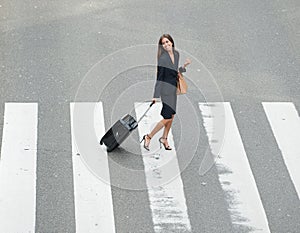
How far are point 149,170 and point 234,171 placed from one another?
128 centimetres

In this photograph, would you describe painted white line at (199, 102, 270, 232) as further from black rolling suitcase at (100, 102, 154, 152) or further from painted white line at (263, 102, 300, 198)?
black rolling suitcase at (100, 102, 154, 152)

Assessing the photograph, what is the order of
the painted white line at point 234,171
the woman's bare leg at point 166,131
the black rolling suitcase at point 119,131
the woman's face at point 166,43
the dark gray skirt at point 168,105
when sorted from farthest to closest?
the woman's bare leg at point 166,131 → the black rolling suitcase at point 119,131 → the dark gray skirt at point 168,105 → the woman's face at point 166,43 → the painted white line at point 234,171

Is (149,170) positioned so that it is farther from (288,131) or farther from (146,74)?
(146,74)

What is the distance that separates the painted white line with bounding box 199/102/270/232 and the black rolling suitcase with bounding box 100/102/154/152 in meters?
1.39

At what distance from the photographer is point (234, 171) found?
12203 millimetres

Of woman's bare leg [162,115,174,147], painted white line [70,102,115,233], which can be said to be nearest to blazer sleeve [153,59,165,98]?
woman's bare leg [162,115,174,147]

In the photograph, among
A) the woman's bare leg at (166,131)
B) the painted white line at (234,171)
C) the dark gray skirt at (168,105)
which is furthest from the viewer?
the woman's bare leg at (166,131)

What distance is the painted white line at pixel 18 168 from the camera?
11047 mm

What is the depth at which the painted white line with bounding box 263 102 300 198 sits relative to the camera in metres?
12.4

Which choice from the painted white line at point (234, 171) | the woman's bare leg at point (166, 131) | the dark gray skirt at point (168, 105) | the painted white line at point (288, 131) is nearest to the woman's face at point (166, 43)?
the dark gray skirt at point (168, 105)

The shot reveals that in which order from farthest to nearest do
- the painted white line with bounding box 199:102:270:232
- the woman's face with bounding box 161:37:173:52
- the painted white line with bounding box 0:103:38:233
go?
the woman's face with bounding box 161:37:173:52 < the painted white line with bounding box 199:102:270:232 < the painted white line with bounding box 0:103:38:233

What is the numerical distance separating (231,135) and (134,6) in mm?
4562

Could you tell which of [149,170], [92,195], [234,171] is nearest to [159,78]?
[149,170]

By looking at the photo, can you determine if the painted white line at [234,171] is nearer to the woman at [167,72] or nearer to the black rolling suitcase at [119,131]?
the woman at [167,72]
